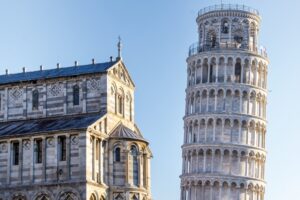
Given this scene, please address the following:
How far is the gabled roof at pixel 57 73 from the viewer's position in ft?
241

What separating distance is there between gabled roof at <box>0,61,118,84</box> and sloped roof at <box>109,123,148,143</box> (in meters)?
Result: 5.07

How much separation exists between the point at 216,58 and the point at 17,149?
162 feet

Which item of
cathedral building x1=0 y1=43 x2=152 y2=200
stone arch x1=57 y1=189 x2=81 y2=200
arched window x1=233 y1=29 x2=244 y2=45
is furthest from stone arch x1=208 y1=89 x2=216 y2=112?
stone arch x1=57 y1=189 x2=81 y2=200

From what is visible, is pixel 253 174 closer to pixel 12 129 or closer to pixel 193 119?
pixel 193 119

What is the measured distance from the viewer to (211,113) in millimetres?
112250

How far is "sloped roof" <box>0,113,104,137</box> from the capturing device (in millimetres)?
69000

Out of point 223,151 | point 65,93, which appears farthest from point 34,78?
point 223,151

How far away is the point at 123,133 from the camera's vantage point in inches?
2837

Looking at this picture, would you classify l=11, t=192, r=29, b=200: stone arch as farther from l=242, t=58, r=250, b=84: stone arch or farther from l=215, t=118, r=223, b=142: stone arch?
l=242, t=58, r=250, b=84: stone arch

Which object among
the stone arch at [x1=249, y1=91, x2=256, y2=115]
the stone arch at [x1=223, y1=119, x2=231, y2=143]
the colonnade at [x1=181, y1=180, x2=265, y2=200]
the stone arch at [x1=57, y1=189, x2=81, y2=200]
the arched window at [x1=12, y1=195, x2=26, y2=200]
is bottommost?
the colonnade at [x1=181, y1=180, x2=265, y2=200]

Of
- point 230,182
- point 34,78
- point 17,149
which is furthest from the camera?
point 230,182

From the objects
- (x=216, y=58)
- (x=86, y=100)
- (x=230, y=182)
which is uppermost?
(x=216, y=58)

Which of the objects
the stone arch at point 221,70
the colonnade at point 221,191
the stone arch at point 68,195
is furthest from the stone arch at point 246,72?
the stone arch at point 68,195

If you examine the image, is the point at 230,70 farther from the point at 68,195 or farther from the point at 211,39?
the point at 68,195
